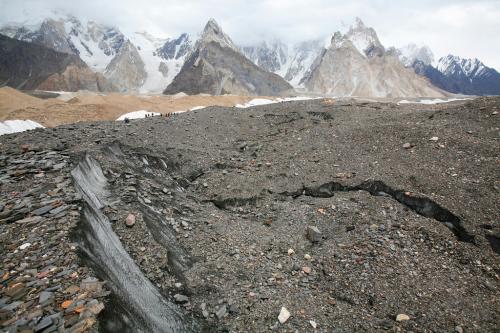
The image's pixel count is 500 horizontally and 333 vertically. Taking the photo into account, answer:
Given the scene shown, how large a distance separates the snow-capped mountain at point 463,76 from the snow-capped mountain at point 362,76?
124ft

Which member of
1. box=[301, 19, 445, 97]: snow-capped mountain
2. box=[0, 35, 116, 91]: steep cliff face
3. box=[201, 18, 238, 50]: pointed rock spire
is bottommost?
box=[0, 35, 116, 91]: steep cliff face

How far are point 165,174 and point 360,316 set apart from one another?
6.36 m

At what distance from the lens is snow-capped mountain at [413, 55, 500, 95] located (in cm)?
17200

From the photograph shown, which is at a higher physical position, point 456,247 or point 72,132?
point 72,132

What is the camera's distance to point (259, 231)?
7.41 m

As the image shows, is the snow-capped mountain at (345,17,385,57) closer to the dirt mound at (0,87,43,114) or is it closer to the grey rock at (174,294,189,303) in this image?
the dirt mound at (0,87,43,114)

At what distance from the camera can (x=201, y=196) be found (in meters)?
9.01

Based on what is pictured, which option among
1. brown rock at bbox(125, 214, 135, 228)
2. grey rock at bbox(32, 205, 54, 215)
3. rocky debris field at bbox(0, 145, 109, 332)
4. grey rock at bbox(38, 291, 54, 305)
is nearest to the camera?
rocky debris field at bbox(0, 145, 109, 332)

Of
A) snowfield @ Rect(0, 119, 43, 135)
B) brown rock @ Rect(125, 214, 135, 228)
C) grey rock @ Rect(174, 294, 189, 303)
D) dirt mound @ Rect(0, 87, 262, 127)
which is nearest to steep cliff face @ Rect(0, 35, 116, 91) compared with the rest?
dirt mound @ Rect(0, 87, 262, 127)

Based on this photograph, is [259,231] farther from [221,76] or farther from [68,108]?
[221,76]

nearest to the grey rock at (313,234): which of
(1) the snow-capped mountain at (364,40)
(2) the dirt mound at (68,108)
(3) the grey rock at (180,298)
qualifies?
(3) the grey rock at (180,298)

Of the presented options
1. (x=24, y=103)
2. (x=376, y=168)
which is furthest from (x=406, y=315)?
(x=24, y=103)

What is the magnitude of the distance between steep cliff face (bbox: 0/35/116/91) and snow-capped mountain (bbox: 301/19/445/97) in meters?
89.2

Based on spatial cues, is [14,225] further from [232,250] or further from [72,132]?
[72,132]
